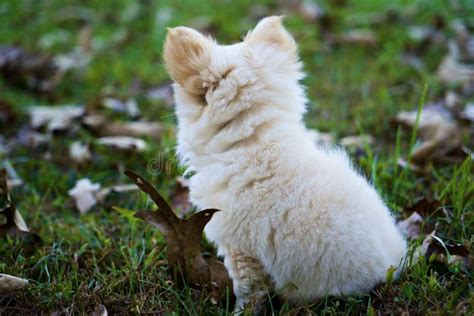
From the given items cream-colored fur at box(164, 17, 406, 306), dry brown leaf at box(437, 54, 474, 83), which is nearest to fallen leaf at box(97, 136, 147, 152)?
cream-colored fur at box(164, 17, 406, 306)

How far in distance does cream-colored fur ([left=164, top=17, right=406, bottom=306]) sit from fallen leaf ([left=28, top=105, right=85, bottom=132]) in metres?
1.90

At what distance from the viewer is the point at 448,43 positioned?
5043mm

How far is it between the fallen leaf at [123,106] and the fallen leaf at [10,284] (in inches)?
85.2

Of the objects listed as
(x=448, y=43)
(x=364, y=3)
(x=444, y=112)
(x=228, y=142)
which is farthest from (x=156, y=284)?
(x=364, y=3)

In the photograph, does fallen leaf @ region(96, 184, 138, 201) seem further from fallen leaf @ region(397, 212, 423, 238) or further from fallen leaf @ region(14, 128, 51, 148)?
fallen leaf @ region(397, 212, 423, 238)

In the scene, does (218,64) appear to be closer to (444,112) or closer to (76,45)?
(444,112)

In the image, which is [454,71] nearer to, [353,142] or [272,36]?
[353,142]

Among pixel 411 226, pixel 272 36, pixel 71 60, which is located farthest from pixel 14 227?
pixel 71 60

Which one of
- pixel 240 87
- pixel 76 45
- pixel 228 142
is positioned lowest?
pixel 76 45

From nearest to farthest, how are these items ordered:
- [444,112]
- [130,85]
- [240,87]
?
[240,87] → [444,112] → [130,85]

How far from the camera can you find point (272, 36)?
232 cm

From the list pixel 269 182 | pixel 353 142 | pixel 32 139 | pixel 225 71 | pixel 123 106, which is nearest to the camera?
pixel 269 182

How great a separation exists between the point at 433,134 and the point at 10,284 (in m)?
2.68

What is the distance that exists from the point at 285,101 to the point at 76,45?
13.4 feet
